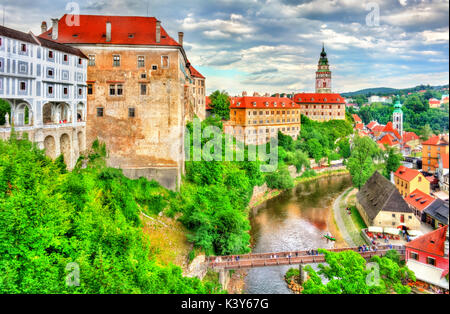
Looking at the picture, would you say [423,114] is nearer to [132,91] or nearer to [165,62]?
[165,62]

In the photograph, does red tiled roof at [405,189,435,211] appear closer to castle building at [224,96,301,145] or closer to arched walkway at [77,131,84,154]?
arched walkway at [77,131,84,154]

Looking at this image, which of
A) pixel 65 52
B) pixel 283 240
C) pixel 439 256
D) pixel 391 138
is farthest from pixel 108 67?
pixel 439 256

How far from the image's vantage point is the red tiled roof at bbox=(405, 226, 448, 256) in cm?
1020

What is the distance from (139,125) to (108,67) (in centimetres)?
251

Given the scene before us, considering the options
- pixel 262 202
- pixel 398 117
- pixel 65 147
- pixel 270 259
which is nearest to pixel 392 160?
pixel 398 117

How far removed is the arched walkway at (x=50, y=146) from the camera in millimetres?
11789

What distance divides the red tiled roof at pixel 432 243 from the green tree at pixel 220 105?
20.0m

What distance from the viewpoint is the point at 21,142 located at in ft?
33.4

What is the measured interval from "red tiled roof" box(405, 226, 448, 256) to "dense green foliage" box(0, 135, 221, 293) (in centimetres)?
714

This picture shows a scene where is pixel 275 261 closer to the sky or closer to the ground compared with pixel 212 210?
closer to the ground

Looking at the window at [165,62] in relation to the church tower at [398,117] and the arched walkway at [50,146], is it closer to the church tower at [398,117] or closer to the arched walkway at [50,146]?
the arched walkway at [50,146]

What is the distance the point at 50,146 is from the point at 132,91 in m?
3.56

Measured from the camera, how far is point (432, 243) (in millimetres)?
10625

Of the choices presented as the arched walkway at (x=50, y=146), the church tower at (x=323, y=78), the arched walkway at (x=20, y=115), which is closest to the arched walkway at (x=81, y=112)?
the arched walkway at (x=50, y=146)
